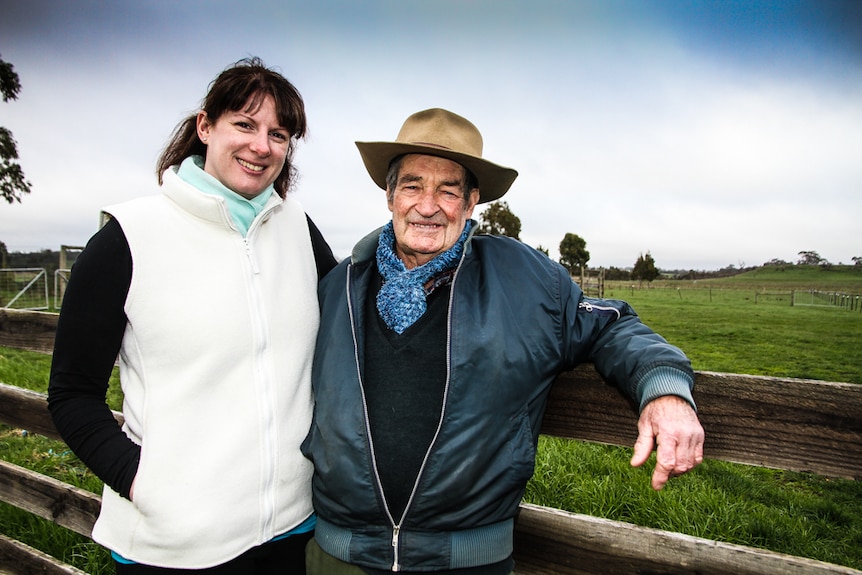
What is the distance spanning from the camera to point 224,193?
1.94 m

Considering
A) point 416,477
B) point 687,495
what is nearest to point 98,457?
point 416,477

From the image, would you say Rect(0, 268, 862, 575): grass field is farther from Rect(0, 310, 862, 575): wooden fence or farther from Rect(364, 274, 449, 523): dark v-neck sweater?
Rect(364, 274, 449, 523): dark v-neck sweater

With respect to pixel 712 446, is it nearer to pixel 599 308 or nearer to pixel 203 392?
pixel 599 308

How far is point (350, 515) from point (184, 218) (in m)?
1.22

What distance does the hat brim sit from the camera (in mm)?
2326

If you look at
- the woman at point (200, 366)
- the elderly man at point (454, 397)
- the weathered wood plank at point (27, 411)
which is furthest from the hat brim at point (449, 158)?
the weathered wood plank at point (27, 411)

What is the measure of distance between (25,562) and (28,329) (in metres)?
1.33

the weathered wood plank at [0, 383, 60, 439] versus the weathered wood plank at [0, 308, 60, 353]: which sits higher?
the weathered wood plank at [0, 308, 60, 353]

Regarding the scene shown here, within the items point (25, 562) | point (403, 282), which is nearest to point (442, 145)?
point (403, 282)

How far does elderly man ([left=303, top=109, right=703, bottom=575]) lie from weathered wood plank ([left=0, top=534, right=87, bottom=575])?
6.24 feet

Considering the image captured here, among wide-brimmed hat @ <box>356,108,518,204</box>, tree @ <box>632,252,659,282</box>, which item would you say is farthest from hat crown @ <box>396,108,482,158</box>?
tree @ <box>632,252,659,282</box>

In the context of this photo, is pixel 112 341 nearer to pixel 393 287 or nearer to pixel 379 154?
pixel 393 287

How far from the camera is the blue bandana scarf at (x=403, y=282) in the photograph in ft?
6.72

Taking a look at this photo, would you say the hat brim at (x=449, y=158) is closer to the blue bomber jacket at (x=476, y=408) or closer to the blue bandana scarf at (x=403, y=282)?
the blue bandana scarf at (x=403, y=282)
